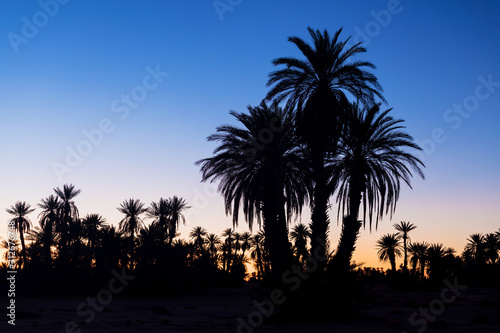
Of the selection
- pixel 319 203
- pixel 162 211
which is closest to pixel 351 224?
pixel 319 203

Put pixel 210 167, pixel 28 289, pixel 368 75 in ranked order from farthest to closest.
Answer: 1. pixel 28 289
2. pixel 210 167
3. pixel 368 75

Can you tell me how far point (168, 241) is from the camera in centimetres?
4516

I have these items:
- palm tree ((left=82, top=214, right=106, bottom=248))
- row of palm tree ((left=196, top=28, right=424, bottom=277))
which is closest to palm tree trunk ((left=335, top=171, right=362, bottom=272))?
row of palm tree ((left=196, top=28, right=424, bottom=277))

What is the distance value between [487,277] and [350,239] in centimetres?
3109

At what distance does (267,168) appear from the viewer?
29406 mm

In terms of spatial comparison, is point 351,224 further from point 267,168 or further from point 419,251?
point 419,251

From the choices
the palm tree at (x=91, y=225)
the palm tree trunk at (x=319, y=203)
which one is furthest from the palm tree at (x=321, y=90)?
the palm tree at (x=91, y=225)

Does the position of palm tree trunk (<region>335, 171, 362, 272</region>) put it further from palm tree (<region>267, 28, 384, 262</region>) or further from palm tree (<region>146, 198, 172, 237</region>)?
palm tree (<region>146, 198, 172, 237</region>)

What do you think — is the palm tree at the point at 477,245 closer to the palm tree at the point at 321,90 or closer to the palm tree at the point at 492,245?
the palm tree at the point at 492,245

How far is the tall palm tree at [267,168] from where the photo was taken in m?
29.4

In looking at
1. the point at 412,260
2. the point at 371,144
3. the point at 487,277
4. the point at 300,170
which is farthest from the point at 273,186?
the point at 412,260

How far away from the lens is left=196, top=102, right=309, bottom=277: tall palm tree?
96.5ft

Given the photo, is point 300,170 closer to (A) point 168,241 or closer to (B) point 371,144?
(B) point 371,144

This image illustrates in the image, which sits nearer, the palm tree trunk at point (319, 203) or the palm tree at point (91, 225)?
the palm tree trunk at point (319, 203)
